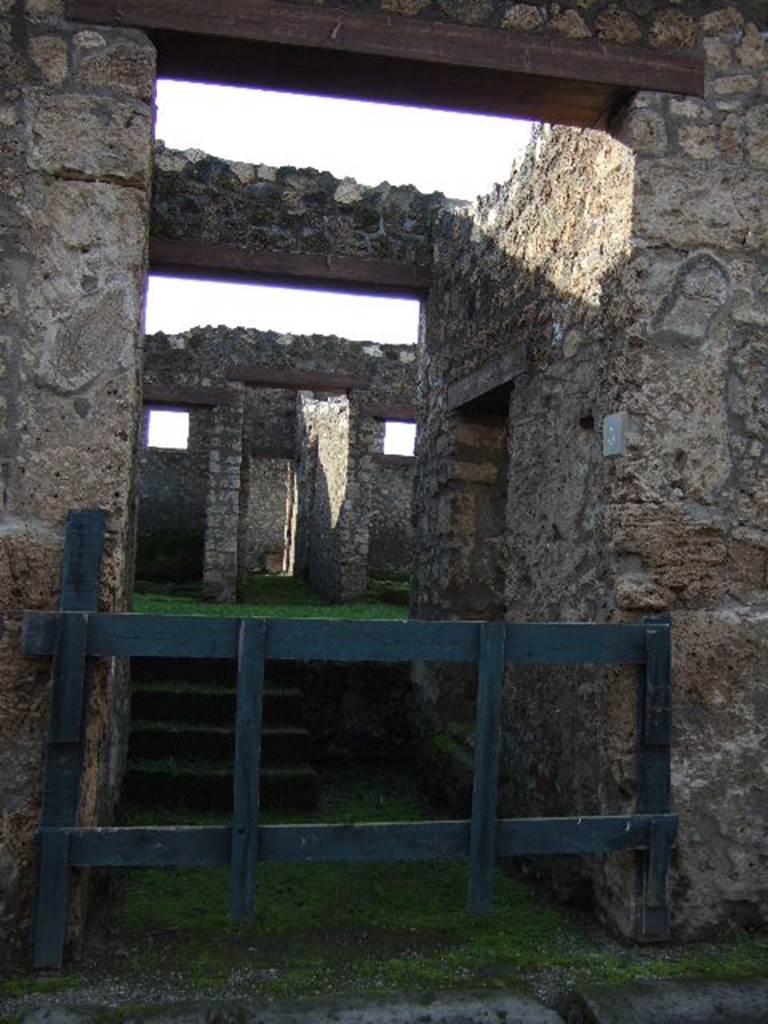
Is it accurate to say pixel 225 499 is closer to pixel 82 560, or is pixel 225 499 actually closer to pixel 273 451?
pixel 273 451

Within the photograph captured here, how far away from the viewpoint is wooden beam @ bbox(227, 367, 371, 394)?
12430 mm

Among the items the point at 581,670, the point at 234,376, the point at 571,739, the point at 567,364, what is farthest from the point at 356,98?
the point at 234,376

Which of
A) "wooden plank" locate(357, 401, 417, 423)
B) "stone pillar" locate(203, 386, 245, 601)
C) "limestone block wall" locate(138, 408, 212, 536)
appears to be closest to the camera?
"stone pillar" locate(203, 386, 245, 601)

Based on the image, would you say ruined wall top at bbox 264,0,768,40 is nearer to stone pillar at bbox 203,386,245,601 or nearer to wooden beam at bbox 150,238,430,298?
wooden beam at bbox 150,238,430,298

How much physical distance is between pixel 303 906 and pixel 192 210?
14.1 feet

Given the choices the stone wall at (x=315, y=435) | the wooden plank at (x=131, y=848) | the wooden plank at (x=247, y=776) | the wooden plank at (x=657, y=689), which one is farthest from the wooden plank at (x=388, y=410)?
the wooden plank at (x=131, y=848)

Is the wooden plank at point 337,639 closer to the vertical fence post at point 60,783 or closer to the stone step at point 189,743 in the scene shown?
the vertical fence post at point 60,783

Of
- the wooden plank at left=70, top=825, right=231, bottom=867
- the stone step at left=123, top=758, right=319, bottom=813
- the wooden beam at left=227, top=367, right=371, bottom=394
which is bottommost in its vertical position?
the stone step at left=123, top=758, right=319, bottom=813

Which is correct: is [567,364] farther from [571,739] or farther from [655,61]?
[571,739]

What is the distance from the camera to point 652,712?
2812mm

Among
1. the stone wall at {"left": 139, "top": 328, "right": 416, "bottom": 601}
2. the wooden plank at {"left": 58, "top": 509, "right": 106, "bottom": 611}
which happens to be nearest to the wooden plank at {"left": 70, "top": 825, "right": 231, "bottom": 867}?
the wooden plank at {"left": 58, "top": 509, "right": 106, "bottom": 611}

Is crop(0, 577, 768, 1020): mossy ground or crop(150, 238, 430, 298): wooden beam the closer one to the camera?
crop(0, 577, 768, 1020): mossy ground

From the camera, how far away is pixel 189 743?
497 centimetres

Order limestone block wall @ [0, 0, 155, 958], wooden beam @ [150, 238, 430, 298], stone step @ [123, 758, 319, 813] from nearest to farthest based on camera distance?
limestone block wall @ [0, 0, 155, 958] < stone step @ [123, 758, 319, 813] < wooden beam @ [150, 238, 430, 298]
